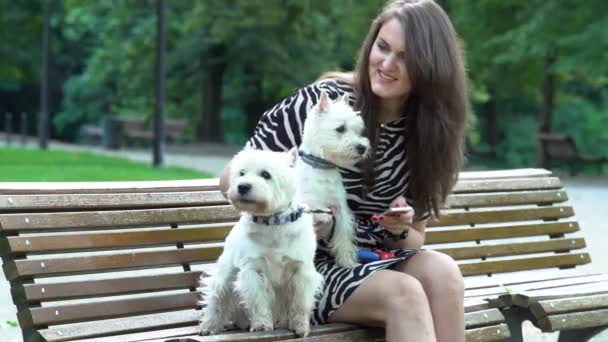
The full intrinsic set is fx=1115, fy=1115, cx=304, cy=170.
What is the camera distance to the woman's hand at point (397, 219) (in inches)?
175

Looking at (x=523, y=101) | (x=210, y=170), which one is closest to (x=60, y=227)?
(x=210, y=170)

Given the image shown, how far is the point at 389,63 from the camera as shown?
4.54m

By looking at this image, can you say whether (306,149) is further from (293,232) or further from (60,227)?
(60,227)

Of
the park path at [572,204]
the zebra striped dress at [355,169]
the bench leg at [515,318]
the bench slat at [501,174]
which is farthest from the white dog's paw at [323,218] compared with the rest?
the park path at [572,204]

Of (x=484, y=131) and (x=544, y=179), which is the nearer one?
(x=544, y=179)

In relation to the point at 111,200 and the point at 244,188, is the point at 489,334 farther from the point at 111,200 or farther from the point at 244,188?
the point at 111,200

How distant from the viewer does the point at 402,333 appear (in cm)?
412

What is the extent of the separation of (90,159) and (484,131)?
1807cm

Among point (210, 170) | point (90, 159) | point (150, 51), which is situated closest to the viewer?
point (210, 170)

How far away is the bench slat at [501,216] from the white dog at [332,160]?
122 centimetres

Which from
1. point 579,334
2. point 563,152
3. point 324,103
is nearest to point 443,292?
point 324,103

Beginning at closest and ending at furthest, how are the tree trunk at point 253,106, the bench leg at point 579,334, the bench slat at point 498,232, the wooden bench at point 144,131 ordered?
the bench leg at point 579,334 → the bench slat at point 498,232 → the wooden bench at point 144,131 → the tree trunk at point 253,106

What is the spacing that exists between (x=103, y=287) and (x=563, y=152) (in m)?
21.0

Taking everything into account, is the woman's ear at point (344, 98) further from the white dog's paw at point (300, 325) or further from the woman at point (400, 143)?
the white dog's paw at point (300, 325)
